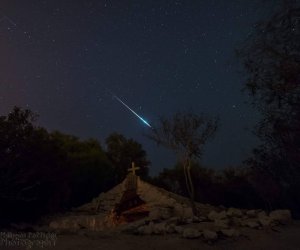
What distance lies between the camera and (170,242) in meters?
12.6

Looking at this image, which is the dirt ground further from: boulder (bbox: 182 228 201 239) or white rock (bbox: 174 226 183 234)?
white rock (bbox: 174 226 183 234)

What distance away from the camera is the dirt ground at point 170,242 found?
40.0ft

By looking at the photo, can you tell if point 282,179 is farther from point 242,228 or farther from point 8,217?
point 8,217

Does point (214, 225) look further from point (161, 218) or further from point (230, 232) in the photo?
Answer: point (161, 218)

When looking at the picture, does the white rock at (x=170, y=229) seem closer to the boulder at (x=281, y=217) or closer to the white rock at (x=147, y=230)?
the white rock at (x=147, y=230)

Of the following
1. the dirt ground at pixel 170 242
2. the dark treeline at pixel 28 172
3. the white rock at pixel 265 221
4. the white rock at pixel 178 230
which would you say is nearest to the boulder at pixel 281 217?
the white rock at pixel 265 221

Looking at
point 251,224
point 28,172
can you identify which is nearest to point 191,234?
point 251,224

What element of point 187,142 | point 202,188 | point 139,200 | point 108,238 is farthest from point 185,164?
point 202,188

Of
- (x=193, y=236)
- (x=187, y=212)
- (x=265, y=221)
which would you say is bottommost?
(x=193, y=236)

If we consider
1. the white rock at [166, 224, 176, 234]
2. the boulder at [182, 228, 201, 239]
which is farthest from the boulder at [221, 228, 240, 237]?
the white rock at [166, 224, 176, 234]

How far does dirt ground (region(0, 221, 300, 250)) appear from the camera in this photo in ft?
40.0

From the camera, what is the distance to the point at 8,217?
2147cm

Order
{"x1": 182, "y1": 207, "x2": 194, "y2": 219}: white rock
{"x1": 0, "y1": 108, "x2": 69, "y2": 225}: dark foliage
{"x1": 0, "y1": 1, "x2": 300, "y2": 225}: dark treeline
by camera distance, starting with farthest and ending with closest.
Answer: {"x1": 182, "y1": 207, "x2": 194, "y2": 219}: white rock < {"x1": 0, "y1": 108, "x2": 69, "y2": 225}: dark foliage < {"x1": 0, "y1": 1, "x2": 300, "y2": 225}: dark treeline

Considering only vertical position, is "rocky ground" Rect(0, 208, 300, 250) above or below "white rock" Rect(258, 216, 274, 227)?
below
